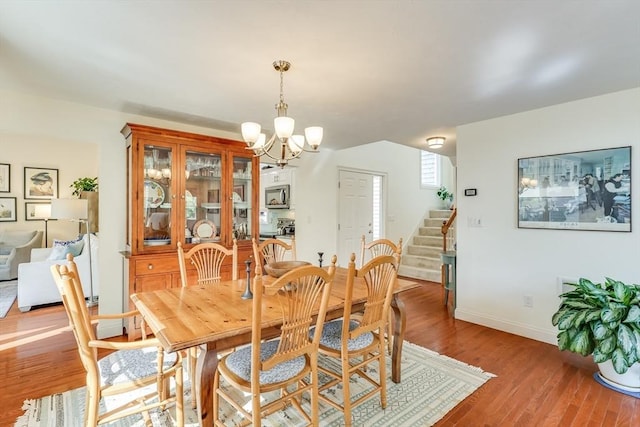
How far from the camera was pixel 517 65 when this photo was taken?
2.18m

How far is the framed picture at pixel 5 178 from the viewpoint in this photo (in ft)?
19.0

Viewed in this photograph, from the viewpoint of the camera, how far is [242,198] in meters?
3.73

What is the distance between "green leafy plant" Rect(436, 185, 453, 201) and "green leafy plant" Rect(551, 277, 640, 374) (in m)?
5.18

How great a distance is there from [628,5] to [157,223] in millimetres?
3831

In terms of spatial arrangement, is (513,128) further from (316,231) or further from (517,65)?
(316,231)

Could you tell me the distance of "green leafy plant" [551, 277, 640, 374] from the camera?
82.8 inches

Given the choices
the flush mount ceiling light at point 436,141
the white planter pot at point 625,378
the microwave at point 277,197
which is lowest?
the white planter pot at point 625,378

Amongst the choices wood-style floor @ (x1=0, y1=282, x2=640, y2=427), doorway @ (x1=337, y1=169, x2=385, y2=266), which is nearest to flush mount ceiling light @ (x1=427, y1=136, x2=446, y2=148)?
doorway @ (x1=337, y1=169, x2=385, y2=266)

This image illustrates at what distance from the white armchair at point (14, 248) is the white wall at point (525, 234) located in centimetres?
711

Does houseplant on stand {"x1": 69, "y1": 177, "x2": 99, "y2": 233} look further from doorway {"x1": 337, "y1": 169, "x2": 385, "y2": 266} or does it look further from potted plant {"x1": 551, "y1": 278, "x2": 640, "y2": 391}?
potted plant {"x1": 551, "y1": 278, "x2": 640, "y2": 391}

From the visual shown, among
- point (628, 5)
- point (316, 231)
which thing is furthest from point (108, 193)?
point (628, 5)

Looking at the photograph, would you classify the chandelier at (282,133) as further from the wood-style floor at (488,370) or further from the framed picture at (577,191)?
the framed picture at (577,191)

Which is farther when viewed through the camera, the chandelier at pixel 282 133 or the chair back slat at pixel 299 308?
the chandelier at pixel 282 133

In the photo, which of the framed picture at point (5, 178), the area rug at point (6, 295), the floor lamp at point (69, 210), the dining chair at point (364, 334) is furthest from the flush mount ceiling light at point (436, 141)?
the framed picture at point (5, 178)
